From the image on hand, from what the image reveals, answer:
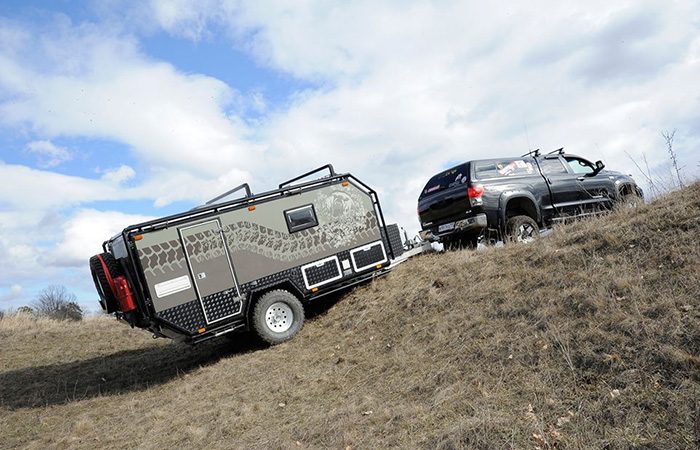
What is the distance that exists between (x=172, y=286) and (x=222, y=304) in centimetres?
89

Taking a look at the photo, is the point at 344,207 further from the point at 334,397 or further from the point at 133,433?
the point at 133,433

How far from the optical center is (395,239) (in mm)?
10398

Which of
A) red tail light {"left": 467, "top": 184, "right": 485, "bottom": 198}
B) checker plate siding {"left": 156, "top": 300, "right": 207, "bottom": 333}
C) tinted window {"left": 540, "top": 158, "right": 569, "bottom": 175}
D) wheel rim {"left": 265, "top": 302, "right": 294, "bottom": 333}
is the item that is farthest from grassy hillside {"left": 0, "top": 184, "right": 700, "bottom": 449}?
tinted window {"left": 540, "top": 158, "right": 569, "bottom": 175}

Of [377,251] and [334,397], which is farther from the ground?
[377,251]

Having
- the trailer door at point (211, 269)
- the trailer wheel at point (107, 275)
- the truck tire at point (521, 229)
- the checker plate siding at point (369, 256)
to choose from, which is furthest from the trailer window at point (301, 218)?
the truck tire at point (521, 229)

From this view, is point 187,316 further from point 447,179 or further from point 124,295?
point 447,179

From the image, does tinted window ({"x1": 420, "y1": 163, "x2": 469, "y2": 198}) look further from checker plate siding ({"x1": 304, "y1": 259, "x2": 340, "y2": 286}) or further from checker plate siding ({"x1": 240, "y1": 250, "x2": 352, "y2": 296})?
checker plate siding ({"x1": 240, "y1": 250, "x2": 352, "y2": 296})

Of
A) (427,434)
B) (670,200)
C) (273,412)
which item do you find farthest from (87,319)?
(670,200)

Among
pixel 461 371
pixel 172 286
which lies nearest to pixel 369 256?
pixel 172 286

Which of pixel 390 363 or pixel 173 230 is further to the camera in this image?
pixel 173 230

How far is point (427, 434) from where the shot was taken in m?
4.29

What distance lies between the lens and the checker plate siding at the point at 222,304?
827 centimetres

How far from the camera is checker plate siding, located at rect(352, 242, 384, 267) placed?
976 cm

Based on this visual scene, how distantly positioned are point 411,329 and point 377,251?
3.01 metres
